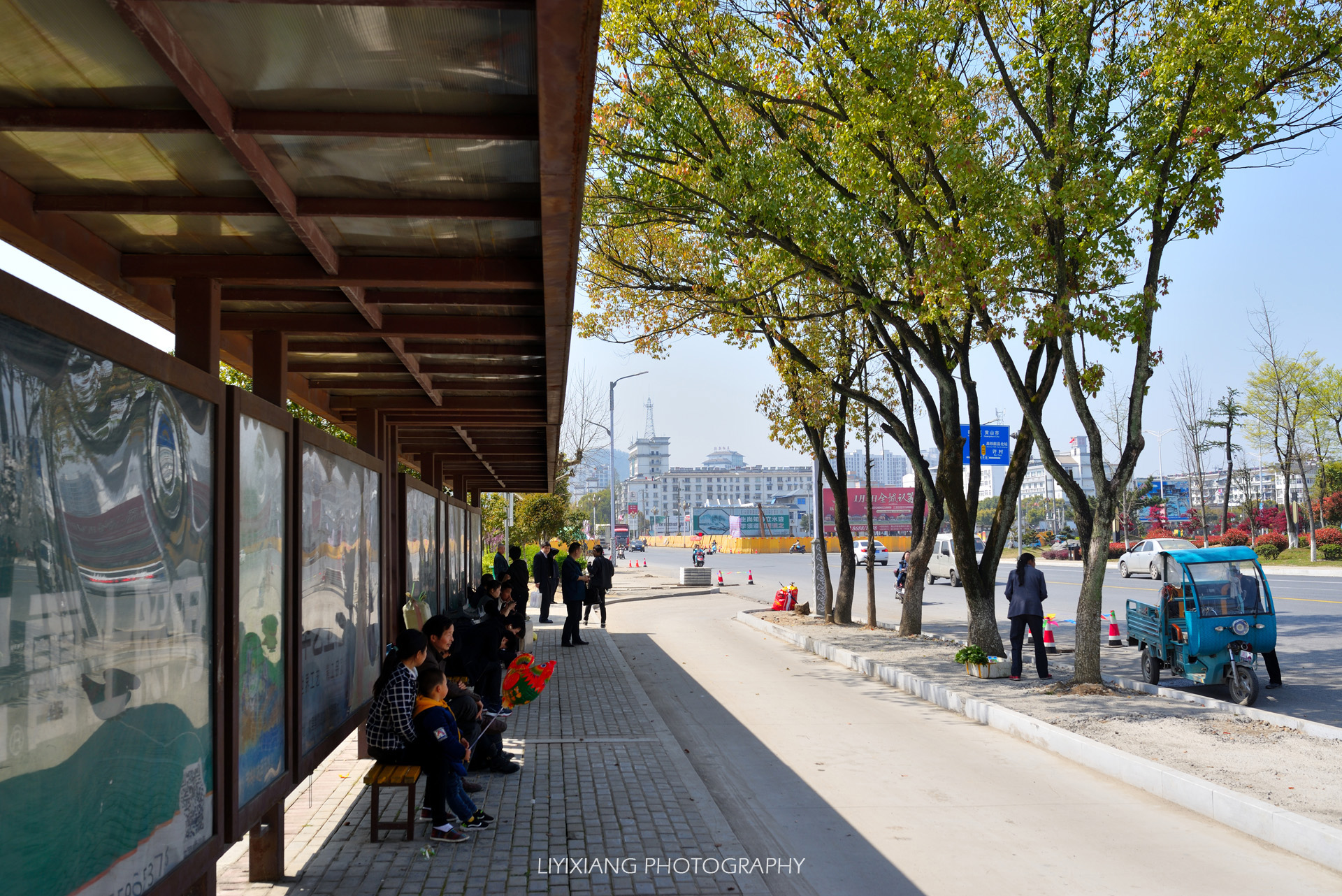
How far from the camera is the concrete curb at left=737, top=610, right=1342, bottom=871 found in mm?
6297

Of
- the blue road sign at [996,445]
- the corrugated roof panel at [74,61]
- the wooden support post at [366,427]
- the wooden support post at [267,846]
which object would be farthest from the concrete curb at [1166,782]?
the blue road sign at [996,445]

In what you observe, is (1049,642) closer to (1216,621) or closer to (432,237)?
(1216,621)

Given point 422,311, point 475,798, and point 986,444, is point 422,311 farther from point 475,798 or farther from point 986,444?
point 986,444

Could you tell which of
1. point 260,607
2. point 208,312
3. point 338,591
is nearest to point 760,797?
point 338,591

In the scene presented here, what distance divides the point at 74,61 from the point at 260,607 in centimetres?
280

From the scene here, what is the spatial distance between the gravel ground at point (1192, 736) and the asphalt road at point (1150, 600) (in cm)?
163

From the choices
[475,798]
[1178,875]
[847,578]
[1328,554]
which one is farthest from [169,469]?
[1328,554]

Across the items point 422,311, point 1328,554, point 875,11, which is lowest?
point 1328,554

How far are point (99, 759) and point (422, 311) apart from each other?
13.5 feet

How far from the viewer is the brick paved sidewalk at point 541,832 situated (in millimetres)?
5598

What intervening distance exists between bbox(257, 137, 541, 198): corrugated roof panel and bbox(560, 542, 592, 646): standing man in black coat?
1216 cm

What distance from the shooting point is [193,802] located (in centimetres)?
412

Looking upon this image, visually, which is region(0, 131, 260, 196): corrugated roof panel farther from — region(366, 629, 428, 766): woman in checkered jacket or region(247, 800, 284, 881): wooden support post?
region(247, 800, 284, 881): wooden support post

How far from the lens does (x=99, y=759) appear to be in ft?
10.7
